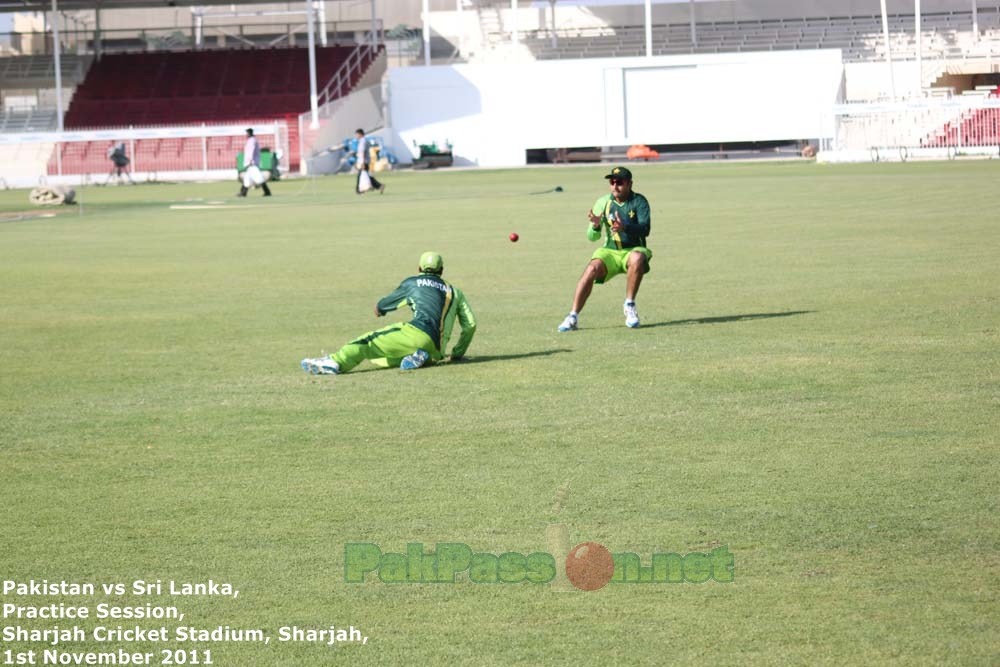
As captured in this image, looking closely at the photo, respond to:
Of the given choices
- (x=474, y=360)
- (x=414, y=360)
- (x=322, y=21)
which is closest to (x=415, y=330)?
(x=414, y=360)

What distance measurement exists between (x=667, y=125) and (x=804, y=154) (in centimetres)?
692

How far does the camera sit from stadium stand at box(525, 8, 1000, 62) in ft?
220

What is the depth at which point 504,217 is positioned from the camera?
3088cm

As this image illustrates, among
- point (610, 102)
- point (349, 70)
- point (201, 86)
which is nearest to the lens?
point (610, 102)

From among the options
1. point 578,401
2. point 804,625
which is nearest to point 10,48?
point 578,401

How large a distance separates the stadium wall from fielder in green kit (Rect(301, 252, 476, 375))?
169ft

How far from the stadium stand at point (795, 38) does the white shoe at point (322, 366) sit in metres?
57.3

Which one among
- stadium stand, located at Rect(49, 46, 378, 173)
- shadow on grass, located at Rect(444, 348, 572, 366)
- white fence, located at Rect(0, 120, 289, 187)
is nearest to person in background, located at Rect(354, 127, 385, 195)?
white fence, located at Rect(0, 120, 289, 187)

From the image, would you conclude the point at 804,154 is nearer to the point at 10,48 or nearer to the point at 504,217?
the point at 504,217

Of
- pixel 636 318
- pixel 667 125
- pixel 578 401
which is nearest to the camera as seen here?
pixel 578 401

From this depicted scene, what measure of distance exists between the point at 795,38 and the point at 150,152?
29.8 meters

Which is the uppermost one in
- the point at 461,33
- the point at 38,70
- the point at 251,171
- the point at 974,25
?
the point at 461,33

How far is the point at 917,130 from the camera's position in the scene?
2105 inches

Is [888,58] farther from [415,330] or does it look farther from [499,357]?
[415,330]
